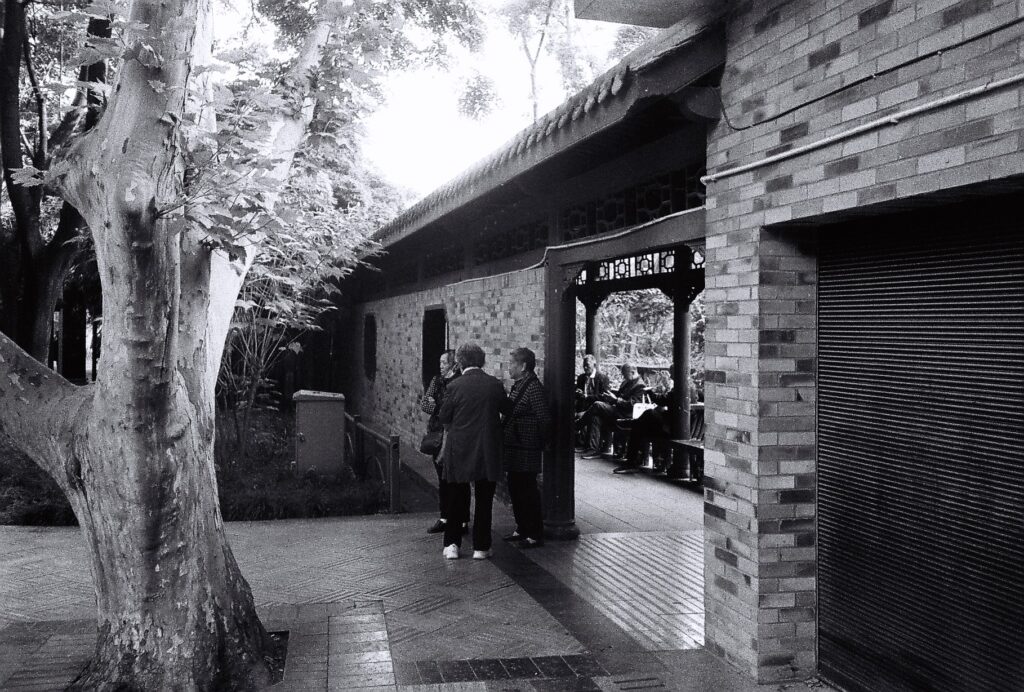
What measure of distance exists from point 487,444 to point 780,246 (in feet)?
10.4

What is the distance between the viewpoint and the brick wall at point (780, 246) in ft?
11.8

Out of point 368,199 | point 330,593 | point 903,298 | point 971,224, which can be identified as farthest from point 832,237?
point 368,199

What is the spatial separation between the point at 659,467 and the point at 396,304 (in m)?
5.63

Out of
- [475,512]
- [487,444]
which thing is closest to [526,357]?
[487,444]

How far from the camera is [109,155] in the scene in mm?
4008

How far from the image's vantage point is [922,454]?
3771mm

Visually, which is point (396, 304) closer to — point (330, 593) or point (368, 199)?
point (368, 199)

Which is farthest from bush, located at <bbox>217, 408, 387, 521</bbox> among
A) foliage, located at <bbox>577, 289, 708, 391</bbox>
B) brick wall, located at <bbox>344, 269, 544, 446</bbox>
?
foliage, located at <bbox>577, 289, 708, 391</bbox>

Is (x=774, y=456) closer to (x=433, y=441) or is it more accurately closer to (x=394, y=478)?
(x=433, y=441)

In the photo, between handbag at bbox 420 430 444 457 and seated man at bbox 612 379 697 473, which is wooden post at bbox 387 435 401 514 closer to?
handbag at bbox 420 430 444 457

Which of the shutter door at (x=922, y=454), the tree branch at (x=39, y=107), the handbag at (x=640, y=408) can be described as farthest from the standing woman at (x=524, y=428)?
the tree branch at (x=39, y=107)

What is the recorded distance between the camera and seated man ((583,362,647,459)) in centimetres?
1249

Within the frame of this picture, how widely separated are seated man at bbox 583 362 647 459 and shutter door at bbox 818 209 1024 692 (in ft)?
26.5

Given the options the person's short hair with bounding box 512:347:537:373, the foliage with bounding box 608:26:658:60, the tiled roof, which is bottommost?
the person's short hair with bounding box 512:347:537:373
